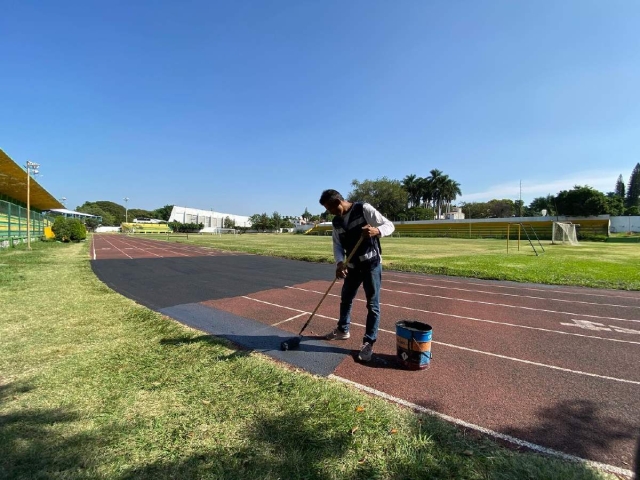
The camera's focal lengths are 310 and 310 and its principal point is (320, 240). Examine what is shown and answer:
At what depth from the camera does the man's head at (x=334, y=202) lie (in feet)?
12.7

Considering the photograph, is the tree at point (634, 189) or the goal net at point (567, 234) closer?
the goal net at point (567, 234)

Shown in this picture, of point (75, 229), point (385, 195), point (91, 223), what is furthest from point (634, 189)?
point (91, 223)

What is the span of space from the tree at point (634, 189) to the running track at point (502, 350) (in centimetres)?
11861

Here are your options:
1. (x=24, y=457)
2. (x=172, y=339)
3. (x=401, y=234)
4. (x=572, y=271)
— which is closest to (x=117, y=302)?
(x=172, y=339)

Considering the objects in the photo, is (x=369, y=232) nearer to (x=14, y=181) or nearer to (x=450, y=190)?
(x=14, y=181)

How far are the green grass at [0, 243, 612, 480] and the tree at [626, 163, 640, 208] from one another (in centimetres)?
12651

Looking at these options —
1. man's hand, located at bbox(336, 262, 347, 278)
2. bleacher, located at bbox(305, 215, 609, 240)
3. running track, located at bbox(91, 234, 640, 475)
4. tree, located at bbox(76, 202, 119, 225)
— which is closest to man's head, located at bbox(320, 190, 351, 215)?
man's hand, located at bbox(336, 262, 347, 278)

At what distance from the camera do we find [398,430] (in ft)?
8.21

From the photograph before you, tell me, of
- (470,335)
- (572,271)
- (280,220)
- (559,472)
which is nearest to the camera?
(559,472)

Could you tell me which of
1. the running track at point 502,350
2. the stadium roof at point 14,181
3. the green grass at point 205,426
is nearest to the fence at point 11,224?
the stadium roof at point 14,181

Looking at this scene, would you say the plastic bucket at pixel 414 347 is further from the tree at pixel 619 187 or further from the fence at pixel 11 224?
the tree at pixel 619 187

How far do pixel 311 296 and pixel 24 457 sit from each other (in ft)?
19.5

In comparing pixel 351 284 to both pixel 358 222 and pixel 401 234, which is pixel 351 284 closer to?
pixel 358 222

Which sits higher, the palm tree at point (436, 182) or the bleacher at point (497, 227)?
the palm tree at point (436, 182)
